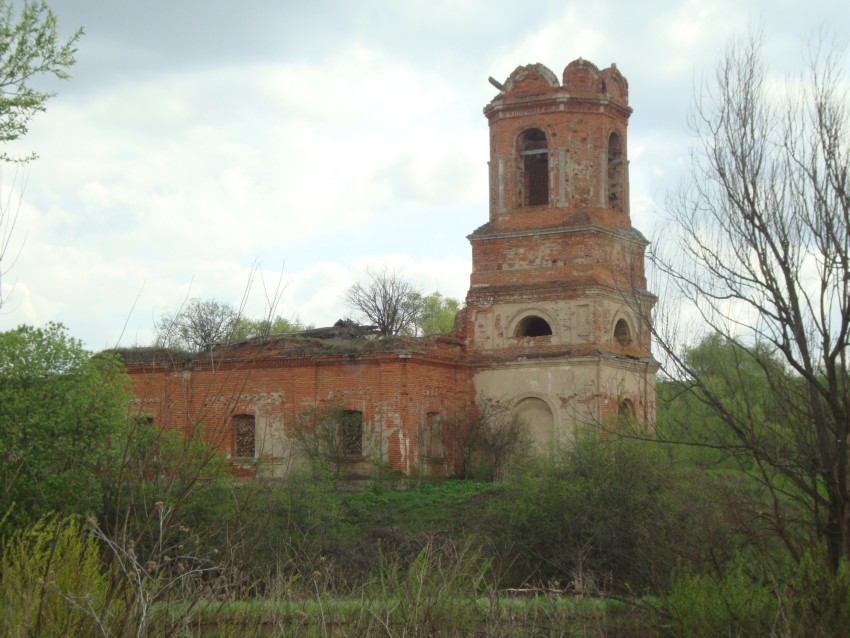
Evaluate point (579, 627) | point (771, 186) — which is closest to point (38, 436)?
point (579, 627)

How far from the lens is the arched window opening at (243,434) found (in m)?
29.8

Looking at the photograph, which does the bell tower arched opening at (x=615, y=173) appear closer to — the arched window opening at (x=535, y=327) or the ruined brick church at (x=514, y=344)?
the ruined brick church at (x=514, y=344)

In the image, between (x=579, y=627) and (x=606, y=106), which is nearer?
(x=579, y=627)

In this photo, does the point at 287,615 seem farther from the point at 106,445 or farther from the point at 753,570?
the point at 106,445

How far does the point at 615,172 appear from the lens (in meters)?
30.7

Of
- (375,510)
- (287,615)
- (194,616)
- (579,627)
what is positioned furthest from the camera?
(375,510)

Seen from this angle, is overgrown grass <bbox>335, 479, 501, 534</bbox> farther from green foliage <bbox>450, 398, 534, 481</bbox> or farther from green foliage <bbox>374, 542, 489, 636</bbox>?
green foliage <bbox>374, 542, 489, 636</bbox>

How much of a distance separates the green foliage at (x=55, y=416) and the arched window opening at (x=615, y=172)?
541 inches

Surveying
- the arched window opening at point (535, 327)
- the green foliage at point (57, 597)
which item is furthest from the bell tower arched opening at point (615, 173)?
the green foliage at point (57, 597)

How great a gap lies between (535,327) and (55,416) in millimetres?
12889

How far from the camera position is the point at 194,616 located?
333 inches

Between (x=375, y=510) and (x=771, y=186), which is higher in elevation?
(x=771, y=186)

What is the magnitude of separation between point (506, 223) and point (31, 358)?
12.5 m

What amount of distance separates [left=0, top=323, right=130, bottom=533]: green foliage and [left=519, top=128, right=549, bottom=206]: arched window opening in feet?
39.9
